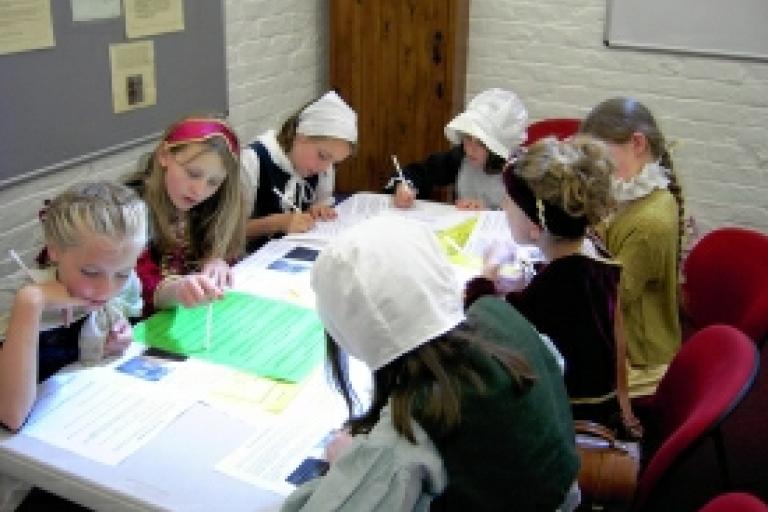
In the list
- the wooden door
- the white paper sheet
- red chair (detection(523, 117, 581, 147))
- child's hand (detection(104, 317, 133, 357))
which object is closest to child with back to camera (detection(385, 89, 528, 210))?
red chair (detection(523, 117, 581, 147))

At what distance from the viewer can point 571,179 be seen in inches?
66.2

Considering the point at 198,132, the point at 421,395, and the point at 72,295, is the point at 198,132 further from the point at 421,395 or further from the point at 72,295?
the point at 421,395

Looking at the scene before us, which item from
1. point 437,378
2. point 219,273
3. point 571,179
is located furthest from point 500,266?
point 437,378

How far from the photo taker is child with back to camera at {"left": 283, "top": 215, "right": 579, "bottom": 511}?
3.48ft

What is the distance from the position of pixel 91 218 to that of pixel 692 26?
105 inches

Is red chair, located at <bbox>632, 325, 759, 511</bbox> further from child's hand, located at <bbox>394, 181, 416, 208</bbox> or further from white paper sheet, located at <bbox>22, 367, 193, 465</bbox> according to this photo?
child's hand, located at <bbox>394, 181, 416, 208</bbox>

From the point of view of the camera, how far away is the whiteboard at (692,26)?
3.15 metres

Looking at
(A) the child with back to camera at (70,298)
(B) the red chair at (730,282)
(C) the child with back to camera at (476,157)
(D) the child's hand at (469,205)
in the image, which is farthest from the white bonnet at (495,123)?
(A) the child with back to camera at (70,298)

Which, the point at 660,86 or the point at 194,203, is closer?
the point at 194,203

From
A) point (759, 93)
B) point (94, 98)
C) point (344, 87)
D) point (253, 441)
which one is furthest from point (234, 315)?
point (759, 93)

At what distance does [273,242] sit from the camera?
7.49ft

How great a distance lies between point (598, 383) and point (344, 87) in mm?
2302

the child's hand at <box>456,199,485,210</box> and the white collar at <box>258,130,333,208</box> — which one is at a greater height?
the white collar at <box>258,130,333,208</box>

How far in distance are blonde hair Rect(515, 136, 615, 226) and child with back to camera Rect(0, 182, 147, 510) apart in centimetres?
80
